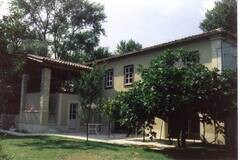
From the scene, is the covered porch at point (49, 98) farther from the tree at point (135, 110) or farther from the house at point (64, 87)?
the tree at point (135, 110)

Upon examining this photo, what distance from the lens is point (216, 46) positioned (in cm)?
2077

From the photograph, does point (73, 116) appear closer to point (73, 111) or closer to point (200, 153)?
point (73, 111)

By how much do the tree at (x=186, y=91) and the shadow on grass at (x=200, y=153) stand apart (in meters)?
1.32

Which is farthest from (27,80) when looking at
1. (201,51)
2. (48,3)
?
(48,3)

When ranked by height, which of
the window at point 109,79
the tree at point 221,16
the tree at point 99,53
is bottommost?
the window at point 109,79

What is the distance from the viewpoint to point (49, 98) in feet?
90.9

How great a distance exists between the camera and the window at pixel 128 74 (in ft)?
86.8

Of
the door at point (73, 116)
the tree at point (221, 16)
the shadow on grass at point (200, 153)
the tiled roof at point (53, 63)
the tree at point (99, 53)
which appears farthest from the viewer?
the tree at point (99, 53)

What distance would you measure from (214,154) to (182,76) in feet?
11.5

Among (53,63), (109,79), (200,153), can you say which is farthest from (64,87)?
(200,153)

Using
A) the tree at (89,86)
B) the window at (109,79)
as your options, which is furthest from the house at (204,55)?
the tree at (89,86)

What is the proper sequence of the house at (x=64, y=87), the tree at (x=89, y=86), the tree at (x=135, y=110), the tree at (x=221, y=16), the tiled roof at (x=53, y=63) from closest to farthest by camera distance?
the tree at (x=135, y=110) < the tree at (x=89, y=86) < the house at (x=64, y=87) < the tiled roof at (x=53, y=63) < the tree at (x=221, y=16)

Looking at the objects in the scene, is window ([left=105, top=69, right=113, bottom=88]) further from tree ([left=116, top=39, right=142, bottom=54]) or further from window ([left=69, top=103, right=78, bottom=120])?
tree ([left=116, top=39, right=142, bottom=54])

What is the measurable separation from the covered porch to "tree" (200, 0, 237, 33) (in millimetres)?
15171
